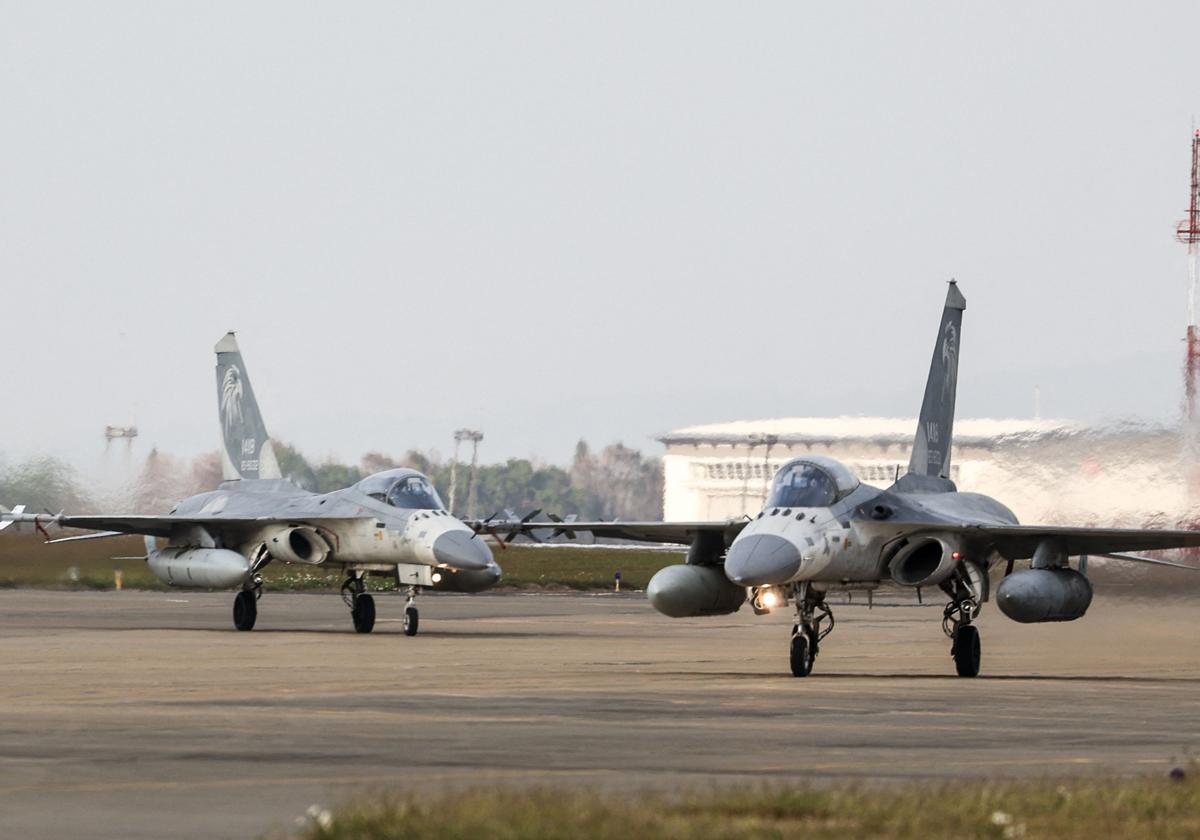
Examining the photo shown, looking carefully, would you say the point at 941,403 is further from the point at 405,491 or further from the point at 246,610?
the point at 246,610

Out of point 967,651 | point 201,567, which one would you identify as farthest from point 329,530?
point 967,651

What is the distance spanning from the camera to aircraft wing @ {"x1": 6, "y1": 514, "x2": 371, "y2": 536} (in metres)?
37.0

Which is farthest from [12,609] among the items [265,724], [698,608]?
[265,724]

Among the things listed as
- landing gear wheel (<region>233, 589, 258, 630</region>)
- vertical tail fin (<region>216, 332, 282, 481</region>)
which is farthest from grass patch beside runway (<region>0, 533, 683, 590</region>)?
landing gear wheel (<region>233, 589, 258, 630</region>)

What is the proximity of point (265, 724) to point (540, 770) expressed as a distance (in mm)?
4285

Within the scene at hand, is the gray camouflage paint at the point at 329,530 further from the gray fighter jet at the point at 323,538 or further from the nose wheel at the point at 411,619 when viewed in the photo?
the nose wheel at the point at 411,619

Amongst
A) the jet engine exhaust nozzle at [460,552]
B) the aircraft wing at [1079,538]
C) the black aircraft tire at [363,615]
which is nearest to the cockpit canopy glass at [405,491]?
the jet engine exhaust nozzle at [460,552]

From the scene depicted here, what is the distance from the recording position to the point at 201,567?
37.0 metres

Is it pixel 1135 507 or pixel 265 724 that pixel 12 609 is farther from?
pixel 265 724

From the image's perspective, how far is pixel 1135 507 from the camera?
111 feet

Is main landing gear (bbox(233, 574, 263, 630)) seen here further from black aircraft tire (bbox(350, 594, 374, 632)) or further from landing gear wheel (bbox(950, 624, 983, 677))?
landing gear wheel (bbox(950, 624, 983, 677))

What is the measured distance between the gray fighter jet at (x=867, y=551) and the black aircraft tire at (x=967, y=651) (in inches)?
0.5

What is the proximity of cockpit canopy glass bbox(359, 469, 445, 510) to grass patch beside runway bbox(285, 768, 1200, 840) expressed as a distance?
81.3ft

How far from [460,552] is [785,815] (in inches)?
971
